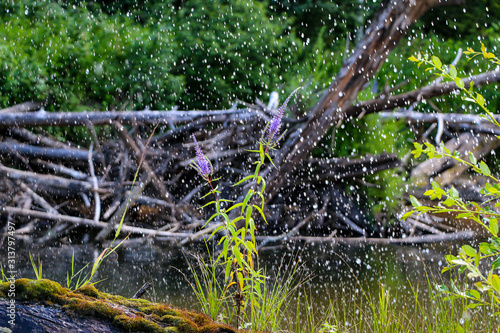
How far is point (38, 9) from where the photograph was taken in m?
8.92

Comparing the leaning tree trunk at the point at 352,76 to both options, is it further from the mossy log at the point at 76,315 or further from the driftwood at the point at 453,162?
the mossy log at the point at 76,315

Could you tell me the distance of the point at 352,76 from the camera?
521 cm

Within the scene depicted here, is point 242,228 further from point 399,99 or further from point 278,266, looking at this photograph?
point 399,99

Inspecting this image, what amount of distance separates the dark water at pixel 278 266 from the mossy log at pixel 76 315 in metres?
1.67

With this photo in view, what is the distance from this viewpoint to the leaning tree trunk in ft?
16.9

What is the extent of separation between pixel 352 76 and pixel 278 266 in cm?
235

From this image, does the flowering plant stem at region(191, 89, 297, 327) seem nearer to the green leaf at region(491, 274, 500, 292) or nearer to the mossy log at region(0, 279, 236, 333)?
the mossy log at region(0, 279, 236, 333)

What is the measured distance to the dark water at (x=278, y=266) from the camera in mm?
3723

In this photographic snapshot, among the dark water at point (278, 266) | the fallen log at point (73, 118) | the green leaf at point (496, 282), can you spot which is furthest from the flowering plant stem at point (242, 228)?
the fallen log at point (73, 118)

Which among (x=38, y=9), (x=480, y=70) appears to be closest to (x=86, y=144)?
(x=38, y=9)

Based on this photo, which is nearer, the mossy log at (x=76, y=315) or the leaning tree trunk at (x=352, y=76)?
the mossy log at (x=76, y=315)

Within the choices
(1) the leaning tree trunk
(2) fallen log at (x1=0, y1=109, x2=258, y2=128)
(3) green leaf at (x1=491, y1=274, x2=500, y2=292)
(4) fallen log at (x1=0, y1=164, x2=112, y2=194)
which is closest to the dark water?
(4) fallen log at (x1=0, y1=164, x2=112, y2=194)

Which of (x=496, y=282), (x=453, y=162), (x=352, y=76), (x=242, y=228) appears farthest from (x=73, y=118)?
(x=453, y=162)

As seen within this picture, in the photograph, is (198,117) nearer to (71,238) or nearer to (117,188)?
(117,188)
